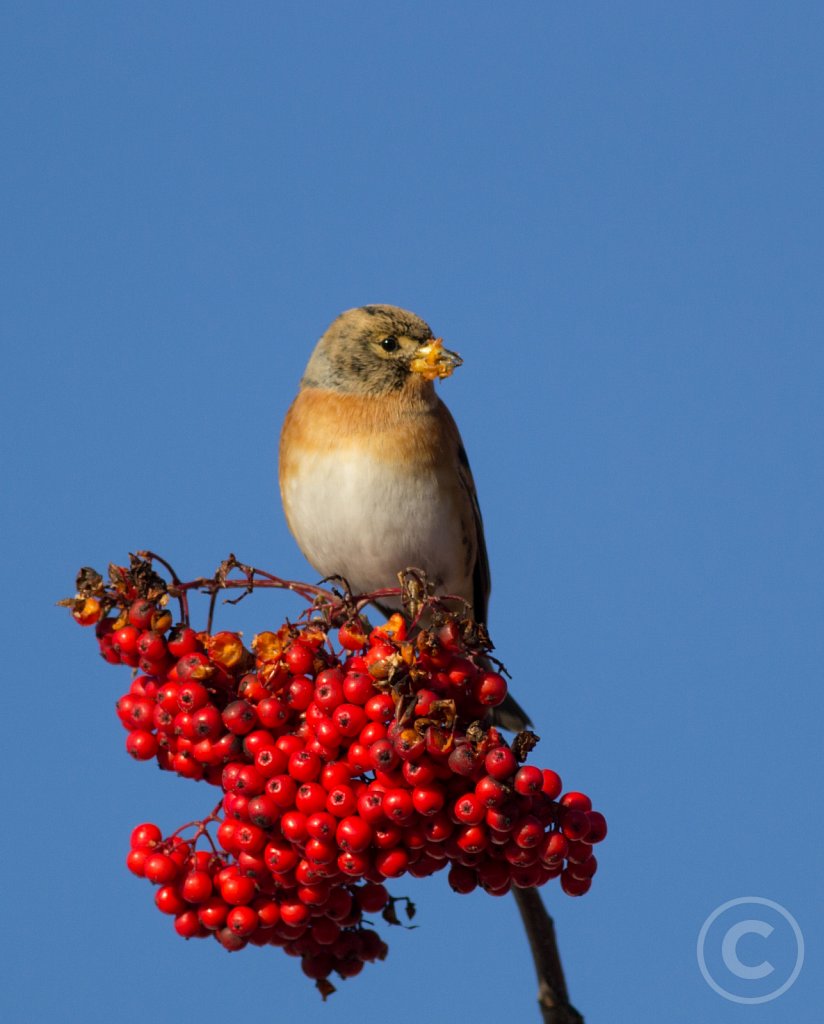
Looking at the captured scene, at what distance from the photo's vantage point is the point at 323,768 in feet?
12.5

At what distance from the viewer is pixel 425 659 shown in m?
3.75

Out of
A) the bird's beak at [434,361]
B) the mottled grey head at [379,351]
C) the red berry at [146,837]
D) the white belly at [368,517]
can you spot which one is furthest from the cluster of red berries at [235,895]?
the mottled grey head at [379,351]

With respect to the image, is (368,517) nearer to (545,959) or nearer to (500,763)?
(545,959)

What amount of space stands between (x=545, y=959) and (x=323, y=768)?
4.72 ft

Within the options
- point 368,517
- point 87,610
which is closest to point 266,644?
point 87,610

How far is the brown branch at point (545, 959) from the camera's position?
4602 millimetres

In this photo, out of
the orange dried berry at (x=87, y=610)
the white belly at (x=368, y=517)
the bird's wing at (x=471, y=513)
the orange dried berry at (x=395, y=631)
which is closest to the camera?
the orange dried berry at (x=395, y=631)

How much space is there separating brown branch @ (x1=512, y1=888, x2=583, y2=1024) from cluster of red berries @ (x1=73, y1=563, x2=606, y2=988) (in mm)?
758

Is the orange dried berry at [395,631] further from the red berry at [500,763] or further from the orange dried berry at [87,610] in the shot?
the orange dried berry at [87,610]

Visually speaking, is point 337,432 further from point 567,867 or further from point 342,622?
point 567,867

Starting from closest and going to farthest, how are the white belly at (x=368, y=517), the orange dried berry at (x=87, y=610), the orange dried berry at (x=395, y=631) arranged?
the orange dried berry at (x=395, y=631), the orange dried berry at (x=87, y=610), the white belly at (x=368, y=517)

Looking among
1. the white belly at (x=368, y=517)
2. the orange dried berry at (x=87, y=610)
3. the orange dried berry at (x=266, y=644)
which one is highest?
the white belly at (x=368, y=517)

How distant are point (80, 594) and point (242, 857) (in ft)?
3.10

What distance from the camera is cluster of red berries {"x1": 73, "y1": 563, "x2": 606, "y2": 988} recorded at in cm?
368
